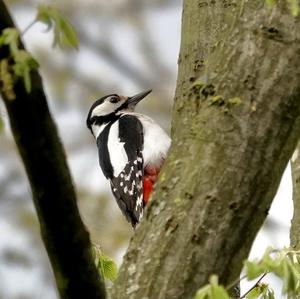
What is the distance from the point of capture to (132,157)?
16.8 feet

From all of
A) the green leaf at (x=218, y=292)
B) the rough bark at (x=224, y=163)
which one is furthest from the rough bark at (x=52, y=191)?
the green leaf at (x=218, y=292)

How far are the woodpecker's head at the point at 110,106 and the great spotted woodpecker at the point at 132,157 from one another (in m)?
0.26

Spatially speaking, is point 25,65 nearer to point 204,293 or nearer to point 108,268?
point 204,293

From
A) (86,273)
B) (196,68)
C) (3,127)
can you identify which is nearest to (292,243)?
(196,68)

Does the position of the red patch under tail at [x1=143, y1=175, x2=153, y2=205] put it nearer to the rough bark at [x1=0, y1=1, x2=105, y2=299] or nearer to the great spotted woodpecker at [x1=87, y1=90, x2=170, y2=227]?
the great spotted woodpecker at [x1=87, y1=90, x2=170, y2=227]

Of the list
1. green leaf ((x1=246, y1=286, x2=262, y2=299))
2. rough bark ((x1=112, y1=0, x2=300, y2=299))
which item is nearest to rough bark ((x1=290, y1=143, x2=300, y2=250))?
green leaf ((x1=246, y1=286, x2=262, y2=299))

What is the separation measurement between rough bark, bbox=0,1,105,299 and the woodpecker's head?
369 centimetres

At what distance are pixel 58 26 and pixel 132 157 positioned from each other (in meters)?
2.83

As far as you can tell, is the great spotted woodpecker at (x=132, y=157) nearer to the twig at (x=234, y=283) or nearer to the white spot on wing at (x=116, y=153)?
the white spot on wing at (x=116, y=153)

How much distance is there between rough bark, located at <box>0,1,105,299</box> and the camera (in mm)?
2191

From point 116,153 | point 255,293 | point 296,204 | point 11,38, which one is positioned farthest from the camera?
point 116,153

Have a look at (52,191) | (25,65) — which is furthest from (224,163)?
(25,65)

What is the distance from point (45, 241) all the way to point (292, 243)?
5.59 ft

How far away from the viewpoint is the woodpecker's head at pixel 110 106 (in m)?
6.13
